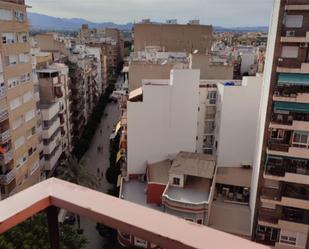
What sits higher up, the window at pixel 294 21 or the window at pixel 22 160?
the window at pixel 294 21

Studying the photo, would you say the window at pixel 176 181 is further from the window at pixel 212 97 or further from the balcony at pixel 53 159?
the balcony at pixel 53 159

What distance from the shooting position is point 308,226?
17.4m

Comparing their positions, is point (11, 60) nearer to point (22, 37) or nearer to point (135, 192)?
point (22, 37)

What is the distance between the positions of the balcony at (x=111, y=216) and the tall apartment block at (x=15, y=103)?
1772 cm

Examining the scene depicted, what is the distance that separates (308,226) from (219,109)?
1036cm

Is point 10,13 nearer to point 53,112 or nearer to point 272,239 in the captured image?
point 53,112

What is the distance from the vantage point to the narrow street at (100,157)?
2212cm

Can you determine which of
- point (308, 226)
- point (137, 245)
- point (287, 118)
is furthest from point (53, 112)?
point (308, 226)

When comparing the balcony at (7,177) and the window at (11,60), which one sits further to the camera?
the window at (11,60)

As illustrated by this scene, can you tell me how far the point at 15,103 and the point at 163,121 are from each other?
9461 mm

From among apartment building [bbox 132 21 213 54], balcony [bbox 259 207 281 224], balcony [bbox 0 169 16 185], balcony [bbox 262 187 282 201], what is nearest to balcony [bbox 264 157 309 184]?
balcony [bbox 262 187 282 201]

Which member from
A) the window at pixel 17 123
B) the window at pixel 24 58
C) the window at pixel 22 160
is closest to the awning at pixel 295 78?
the window at pixel 24 58

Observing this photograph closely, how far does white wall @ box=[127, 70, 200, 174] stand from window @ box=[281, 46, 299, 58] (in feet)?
22.2

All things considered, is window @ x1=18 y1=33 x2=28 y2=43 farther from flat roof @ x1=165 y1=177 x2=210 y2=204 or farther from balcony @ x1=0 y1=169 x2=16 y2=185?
flat roof @ x1=165 y1=177 x2=210 y2=204
